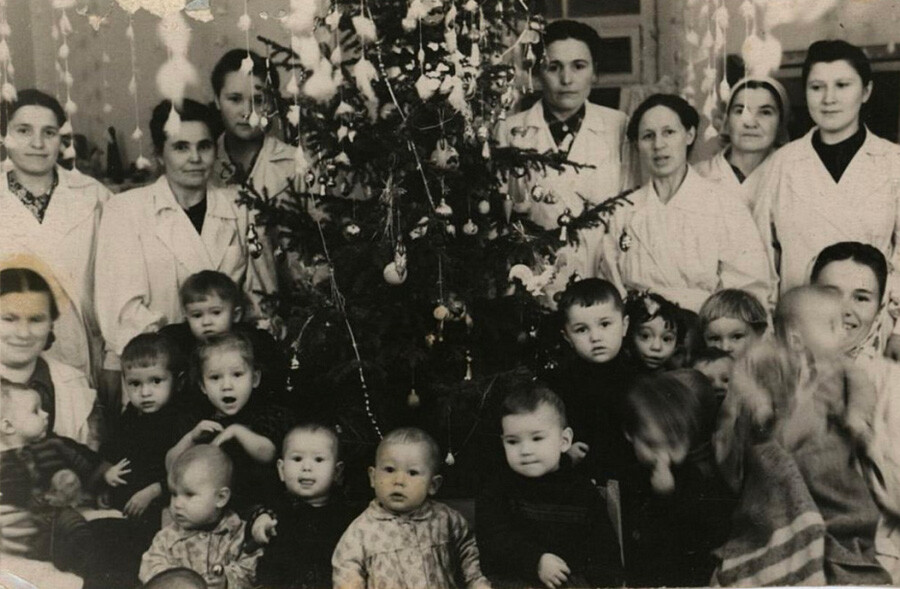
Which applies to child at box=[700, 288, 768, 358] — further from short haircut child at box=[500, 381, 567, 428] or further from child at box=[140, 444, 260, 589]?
child at box=[140, 444, 260, 589]

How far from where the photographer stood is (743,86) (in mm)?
4281

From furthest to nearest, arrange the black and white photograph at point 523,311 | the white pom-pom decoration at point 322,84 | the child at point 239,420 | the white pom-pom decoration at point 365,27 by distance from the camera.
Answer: the child at point 239,420 < the black and white photograph at point 523,311 < the white pom-pom decoration at point 322,84 < the white pom-pom decoration at point 365,27

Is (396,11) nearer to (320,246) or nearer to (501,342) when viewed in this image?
(320,246)

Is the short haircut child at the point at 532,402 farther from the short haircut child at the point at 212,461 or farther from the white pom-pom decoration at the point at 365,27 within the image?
→ the white pom-pom decoration at the point at 365,27

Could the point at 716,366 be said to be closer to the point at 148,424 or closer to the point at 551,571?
the point at 551,571

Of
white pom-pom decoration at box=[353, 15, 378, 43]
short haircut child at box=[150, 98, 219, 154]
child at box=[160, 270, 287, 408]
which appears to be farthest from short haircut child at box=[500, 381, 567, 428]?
short haircut child at box=[150, 98, 219, 154]

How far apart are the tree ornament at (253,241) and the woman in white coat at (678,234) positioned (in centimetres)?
138

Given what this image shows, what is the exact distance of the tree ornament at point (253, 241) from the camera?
4297 millimetres

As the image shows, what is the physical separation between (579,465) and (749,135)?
147cm

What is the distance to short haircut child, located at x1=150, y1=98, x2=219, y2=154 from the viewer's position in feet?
14.3

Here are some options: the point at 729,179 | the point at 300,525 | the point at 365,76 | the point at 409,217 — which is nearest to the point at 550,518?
the point at 300,525

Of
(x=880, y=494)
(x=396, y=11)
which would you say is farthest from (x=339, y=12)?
(x=880, y=494)

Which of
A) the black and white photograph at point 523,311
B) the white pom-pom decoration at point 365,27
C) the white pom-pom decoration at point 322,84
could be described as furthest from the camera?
the black and white photograph at point 523,311

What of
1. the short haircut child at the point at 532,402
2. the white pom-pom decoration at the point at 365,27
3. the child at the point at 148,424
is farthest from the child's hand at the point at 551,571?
the white pom-pom decoration at the point at 365,27
